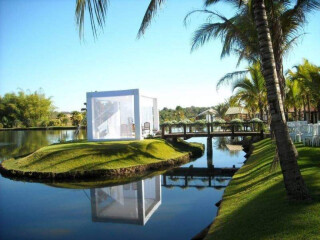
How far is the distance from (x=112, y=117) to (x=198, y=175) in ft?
26.5

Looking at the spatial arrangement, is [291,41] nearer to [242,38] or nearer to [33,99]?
[242,38]

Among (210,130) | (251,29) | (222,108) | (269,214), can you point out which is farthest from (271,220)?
(222,108)

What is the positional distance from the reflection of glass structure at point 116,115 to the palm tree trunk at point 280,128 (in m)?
12.8

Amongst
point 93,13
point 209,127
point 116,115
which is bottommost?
point 209,127

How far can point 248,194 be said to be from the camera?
6426mm

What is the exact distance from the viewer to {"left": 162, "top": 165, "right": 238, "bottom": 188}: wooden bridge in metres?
11.5

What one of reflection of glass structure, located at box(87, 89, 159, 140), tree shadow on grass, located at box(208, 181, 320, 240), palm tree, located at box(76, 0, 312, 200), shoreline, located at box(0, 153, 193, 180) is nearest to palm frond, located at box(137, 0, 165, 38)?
palm tree, located at box(76, 0, 312, 200)

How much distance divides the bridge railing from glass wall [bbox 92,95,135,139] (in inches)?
100

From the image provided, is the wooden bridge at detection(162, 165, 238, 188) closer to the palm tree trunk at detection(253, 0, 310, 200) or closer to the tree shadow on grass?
the tree shadow on grass

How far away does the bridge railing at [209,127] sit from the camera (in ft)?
63.5

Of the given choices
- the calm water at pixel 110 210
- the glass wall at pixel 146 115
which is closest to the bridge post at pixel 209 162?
the calm water at pixel 110 210

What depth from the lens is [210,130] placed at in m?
20.0

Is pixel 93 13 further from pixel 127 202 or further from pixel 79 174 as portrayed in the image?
pixel 79 174

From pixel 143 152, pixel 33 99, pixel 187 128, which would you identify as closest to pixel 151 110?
pixel 187 128
